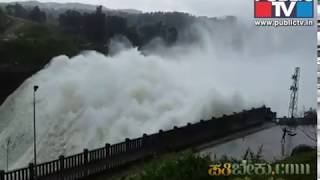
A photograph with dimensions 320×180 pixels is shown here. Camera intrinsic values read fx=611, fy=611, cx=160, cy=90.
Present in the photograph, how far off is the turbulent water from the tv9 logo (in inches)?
7.0

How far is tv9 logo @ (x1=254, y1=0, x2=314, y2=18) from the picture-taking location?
479 centimetres

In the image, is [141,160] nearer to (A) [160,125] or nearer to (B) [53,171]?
(A) [160,125]

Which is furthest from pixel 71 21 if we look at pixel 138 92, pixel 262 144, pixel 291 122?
pixel 291 122

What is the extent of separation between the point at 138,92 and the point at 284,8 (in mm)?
1349

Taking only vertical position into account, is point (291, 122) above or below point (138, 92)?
below

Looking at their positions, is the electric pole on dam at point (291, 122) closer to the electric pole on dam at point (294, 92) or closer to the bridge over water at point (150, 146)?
the electric pole on dam at point (294, 92)

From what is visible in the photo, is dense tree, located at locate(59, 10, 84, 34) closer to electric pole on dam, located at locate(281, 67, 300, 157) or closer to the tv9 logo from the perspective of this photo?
the tv9 logo

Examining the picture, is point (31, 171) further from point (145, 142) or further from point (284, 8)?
point (284, 8)

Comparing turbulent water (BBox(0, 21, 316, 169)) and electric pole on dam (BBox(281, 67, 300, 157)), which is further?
electric pole on dam (BBox(281, 67, 300, 157))

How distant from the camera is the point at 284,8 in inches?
189

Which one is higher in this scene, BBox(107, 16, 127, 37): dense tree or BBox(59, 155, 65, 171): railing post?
BBox(107, 16, 127, 37): dense tree

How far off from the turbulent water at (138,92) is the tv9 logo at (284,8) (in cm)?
18

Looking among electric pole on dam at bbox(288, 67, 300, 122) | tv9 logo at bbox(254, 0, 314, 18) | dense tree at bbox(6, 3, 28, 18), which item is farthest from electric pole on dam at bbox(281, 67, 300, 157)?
dense tree at bbox(6, 3, 28, 18)

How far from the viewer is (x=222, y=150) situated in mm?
5191
